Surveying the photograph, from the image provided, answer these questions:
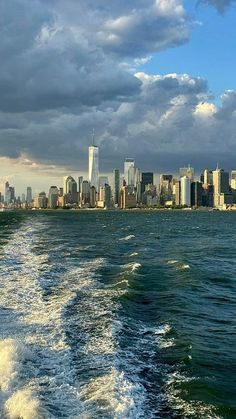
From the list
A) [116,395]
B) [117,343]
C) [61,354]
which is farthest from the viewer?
[117,343]

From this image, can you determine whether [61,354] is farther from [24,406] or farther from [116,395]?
[24,406]

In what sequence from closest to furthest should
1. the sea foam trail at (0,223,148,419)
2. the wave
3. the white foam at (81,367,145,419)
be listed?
1. the wave
2. the white foam at (81,367,145,419)
3. the sea foam trail at (0,223,148,419)

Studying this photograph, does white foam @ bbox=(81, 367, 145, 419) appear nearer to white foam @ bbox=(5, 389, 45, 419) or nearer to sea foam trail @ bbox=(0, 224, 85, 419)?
sea foam trail @ bbox=(0, 224, 85, 419)

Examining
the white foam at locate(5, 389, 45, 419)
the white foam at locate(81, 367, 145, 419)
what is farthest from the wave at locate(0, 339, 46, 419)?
the white foam at locate(81, 367, 145, 419)

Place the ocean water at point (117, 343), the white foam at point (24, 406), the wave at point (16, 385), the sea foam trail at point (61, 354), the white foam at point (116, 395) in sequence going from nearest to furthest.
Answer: the white foam at point (24, 406) < the wave at point (16, 385) < the white foam at point (116, 395) < the sea foam trail at point (61, 354) < the ocean water at point (117, 343)

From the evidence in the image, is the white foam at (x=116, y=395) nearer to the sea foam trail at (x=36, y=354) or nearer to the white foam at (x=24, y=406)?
the sea foam trail at (x=36, y=354)

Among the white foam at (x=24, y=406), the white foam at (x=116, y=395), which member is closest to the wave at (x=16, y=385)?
the white foam at (x=24, y=406)

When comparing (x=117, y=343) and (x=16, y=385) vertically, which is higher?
(x=16, y=385)

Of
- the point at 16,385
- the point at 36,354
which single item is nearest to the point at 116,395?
the point at 16,385

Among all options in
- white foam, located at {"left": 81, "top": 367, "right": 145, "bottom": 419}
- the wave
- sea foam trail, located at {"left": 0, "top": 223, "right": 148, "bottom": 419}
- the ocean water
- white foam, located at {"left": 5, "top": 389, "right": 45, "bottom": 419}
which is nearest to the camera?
white foam, located at {"left": 5, "top": 389, "right": 45, "bottom": 419}
